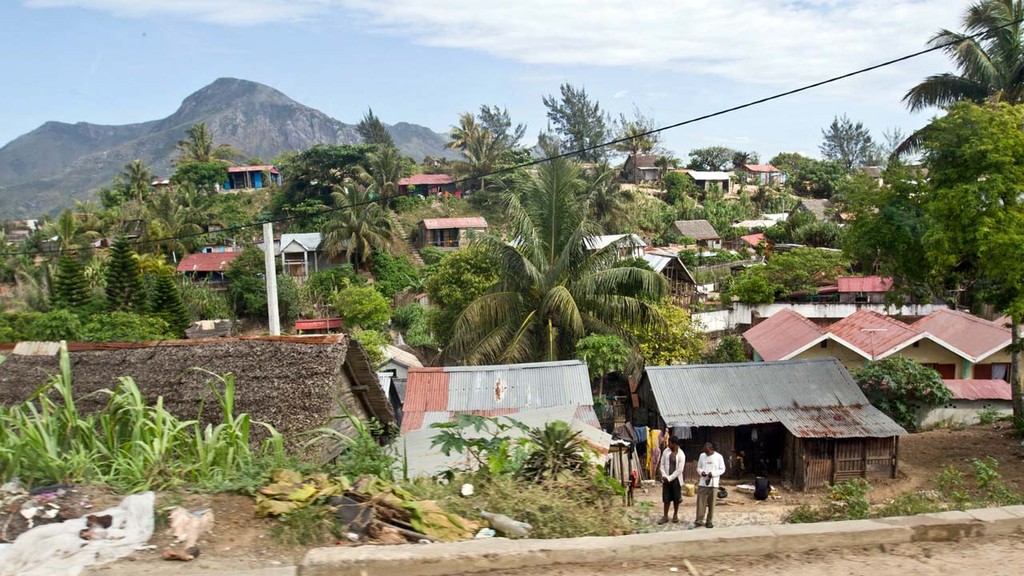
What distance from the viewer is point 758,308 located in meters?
26.7

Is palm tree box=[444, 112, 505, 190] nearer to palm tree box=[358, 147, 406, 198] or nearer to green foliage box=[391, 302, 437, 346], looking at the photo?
palm tree box=[358, 147, 406, 198]

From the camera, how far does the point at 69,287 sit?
28.7 meters

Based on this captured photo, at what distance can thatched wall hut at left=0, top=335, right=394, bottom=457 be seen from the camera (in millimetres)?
8281

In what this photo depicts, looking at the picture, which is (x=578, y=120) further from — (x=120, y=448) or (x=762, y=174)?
(x=120, y=448)

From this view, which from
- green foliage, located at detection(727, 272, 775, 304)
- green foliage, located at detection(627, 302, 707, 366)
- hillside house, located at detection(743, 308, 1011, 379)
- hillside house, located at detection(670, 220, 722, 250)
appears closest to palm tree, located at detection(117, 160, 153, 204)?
hillside house, located at detection(670, 220, 722, 250)

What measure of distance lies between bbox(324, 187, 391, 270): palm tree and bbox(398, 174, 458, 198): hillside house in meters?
13.7

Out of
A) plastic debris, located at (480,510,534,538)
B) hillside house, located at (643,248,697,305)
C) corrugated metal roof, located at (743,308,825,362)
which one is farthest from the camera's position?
hillside house, located at (643,248,697,305)

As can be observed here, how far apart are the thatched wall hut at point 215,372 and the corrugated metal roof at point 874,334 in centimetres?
1418

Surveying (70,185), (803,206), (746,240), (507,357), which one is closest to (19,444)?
(507,357)

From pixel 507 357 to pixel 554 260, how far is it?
2.36 metres

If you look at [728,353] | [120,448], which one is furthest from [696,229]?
[120,448]

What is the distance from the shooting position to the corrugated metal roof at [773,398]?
507 inches

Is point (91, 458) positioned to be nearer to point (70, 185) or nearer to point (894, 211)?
point (894, 211)

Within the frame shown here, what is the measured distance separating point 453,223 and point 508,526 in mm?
41003
